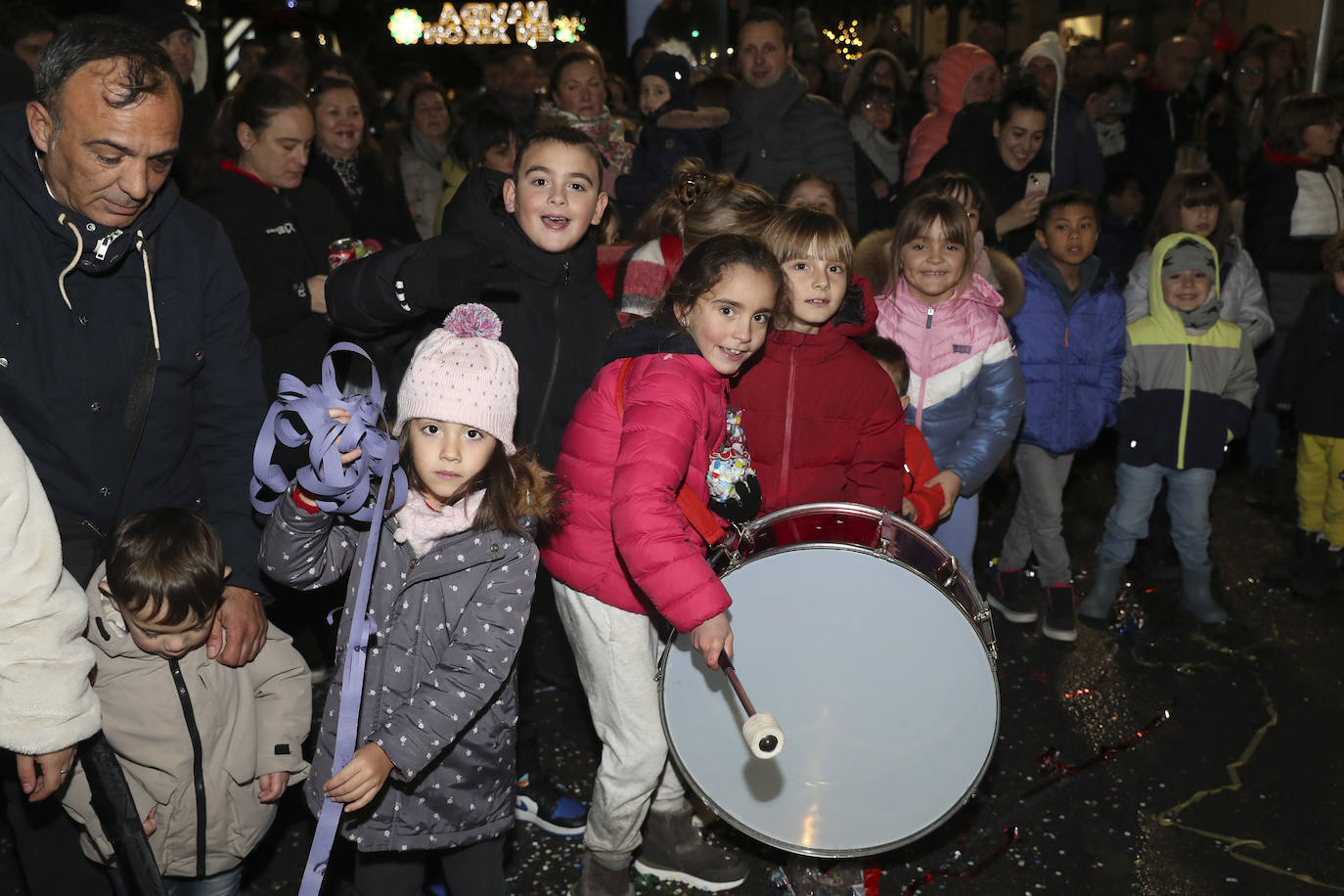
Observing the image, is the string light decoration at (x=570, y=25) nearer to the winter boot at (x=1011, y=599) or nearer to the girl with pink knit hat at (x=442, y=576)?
the winter boot at (x=1011, y=599)

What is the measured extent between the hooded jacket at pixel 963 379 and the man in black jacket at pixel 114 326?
248 cm

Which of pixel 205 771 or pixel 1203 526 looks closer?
pixel 205 771

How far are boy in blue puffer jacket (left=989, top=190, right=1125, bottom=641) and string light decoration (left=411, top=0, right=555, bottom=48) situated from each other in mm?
20880

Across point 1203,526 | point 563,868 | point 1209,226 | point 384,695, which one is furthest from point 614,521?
point 1209,226

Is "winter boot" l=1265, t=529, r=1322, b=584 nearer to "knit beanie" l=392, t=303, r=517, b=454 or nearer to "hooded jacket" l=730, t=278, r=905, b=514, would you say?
"hooded jacket" l=730, t=278, r=905, b=514

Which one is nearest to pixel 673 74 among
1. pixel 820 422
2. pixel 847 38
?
pixel 820 422

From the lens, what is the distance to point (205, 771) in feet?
8.68

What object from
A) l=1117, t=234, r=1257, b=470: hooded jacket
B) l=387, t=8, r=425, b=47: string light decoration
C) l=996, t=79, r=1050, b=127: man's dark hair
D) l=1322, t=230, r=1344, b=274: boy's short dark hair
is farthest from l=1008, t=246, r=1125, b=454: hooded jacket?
l=387, t=8, r=425, b=47: string light decoration

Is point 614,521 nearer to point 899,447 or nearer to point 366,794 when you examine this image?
point 366,794

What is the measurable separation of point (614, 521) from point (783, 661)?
0.57 m

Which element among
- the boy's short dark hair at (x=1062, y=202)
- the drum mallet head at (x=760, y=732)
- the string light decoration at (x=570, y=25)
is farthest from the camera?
the string light decoration at (x=570, y=25)

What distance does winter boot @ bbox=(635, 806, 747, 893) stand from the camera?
338cm

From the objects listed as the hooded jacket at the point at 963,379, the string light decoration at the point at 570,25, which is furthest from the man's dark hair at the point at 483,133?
the string light decoration at the point at 570,25

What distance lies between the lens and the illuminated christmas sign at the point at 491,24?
78.4ft
